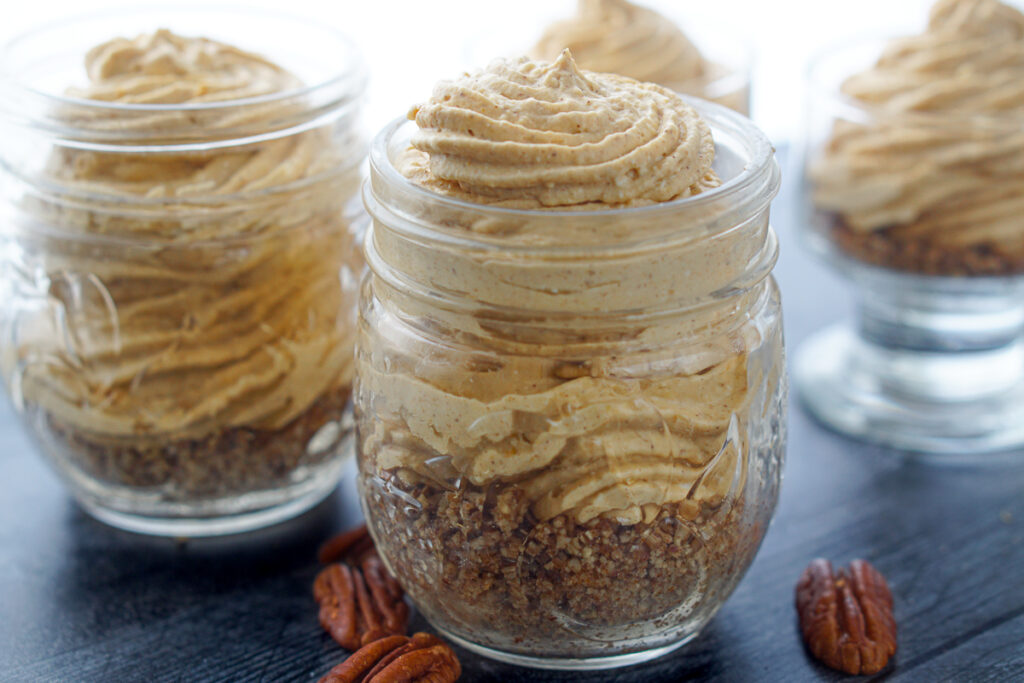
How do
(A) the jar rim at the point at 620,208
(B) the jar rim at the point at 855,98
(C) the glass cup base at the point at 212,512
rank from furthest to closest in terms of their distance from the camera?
(B) the jar rim at the point at 855,98, (C) the glass cup base at the point at 212,512, (A) the jar rim at the point at 620,208

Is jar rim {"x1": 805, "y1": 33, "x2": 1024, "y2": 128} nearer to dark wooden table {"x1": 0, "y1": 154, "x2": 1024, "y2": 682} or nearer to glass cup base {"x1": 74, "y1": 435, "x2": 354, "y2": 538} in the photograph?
dark wooden table {"x1": 0, "y1": 154, "x2": 1024, "y2": 682}

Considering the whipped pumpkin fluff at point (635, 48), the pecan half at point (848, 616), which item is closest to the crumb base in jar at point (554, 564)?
the pecan half at point (848, 616)

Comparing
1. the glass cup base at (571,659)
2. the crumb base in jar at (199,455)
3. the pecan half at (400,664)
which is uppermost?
the crumb base in jar at (199,455)

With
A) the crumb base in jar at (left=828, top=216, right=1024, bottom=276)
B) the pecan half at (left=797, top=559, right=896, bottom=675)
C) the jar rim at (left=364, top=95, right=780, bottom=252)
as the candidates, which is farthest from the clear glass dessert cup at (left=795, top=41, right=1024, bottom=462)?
the jar rim at (left=364, top=95, right=780, bottom=252)

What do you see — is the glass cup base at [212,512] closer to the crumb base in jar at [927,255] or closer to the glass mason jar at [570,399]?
the glass mason jar at [570,399]

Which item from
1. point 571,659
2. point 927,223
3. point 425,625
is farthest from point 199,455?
point 927,223

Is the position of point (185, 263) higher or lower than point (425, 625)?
higher

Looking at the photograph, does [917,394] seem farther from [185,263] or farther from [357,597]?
[185,263]
